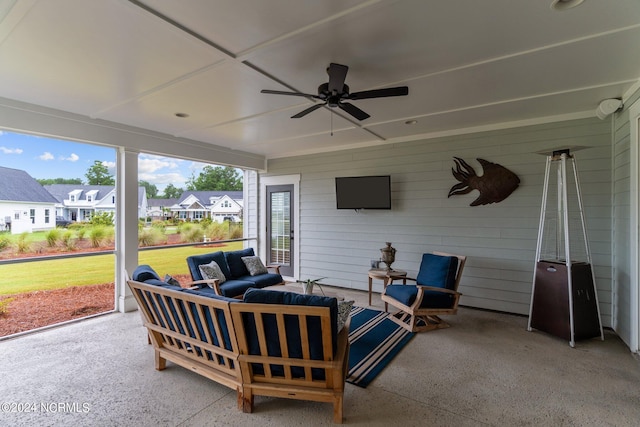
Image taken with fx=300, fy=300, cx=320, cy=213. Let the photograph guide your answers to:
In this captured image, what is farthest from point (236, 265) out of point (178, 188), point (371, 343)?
point (371, 343)

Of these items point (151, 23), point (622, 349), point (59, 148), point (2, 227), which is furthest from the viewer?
point (59, 148)

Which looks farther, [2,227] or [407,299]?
[407,299]

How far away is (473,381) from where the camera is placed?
8.54 ft

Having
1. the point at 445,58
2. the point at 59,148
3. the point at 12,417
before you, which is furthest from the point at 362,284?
the point at 59,148

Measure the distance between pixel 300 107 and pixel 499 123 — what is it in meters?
2.86

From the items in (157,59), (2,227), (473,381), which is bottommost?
(473,381)

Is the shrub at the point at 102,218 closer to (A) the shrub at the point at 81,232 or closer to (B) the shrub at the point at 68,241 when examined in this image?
(A) the shrub at the point at 81,232

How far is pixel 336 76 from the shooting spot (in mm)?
2285

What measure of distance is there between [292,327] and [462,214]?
3570mm

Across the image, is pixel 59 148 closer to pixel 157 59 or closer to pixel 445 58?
pixel 157 59

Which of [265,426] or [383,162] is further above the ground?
[383,162]

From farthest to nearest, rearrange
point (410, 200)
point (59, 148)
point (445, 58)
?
point (410, 200) → point (59, 148) → point (445, 58)

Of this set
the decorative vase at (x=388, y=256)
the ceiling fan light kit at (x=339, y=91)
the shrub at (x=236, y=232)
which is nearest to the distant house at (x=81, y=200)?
the shrub at (x=236, y=232)

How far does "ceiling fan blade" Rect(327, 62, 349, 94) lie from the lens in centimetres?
221
